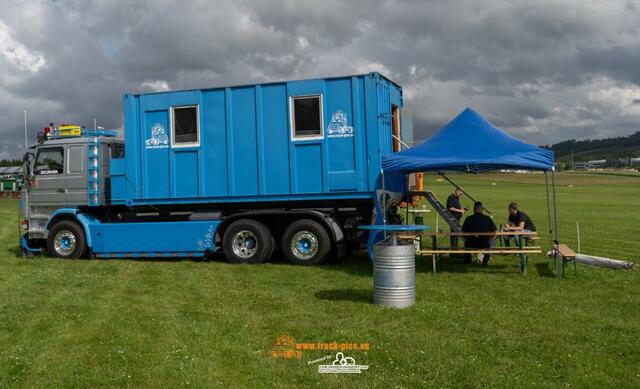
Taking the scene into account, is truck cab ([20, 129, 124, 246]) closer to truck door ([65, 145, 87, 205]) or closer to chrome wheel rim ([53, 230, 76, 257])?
truck door ([65, 145, 87, 205])

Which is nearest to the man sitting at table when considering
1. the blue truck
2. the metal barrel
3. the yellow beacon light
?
the blue truck

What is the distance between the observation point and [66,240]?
13625 mm

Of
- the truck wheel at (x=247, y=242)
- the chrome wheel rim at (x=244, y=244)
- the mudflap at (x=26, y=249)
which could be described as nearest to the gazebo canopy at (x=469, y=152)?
the truck wheel at (x=247, y=242)

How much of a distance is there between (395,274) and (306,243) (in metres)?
4.14

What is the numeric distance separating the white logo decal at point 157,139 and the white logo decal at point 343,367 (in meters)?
7.94

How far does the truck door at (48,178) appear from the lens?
44.9 ft

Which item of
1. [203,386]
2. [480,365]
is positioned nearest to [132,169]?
[203,386]

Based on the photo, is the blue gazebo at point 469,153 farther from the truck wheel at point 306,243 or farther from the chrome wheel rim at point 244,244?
the chrome wheel rim at point 244,244

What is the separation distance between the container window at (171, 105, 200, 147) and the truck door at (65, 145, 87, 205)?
7.71 feet

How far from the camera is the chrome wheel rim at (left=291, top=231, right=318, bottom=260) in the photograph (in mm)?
11961

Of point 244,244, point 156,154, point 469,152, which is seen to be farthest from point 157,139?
point 469,152

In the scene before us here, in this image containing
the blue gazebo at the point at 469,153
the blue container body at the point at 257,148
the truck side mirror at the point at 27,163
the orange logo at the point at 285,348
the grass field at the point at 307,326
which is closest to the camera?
the grass field at the point at 307,326

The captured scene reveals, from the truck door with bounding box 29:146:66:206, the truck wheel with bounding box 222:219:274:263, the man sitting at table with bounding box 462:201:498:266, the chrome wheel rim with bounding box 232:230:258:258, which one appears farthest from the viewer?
the truck door with bounding box 29:146:66:206

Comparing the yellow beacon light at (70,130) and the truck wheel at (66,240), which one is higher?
the yellow beacon light at (70,130)
